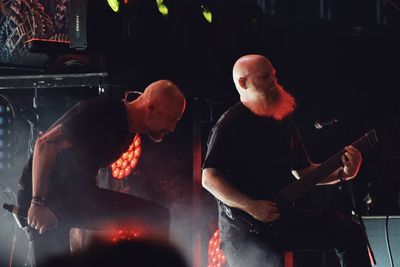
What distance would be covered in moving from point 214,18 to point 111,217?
2337 mm

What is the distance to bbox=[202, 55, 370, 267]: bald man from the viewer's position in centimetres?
494

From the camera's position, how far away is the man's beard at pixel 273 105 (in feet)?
17.1

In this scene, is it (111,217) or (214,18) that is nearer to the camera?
(111,217)

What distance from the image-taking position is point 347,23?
321 inches

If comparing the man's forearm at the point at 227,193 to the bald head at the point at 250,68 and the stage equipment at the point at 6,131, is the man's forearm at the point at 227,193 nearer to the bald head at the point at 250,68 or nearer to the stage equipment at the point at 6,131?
the bald head at the point at 250,68

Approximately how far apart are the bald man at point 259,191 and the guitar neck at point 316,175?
63 millimetres

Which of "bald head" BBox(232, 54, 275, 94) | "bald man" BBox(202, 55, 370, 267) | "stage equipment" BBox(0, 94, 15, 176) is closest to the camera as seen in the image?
"bald man" BBox(202, 55, 370, 267)

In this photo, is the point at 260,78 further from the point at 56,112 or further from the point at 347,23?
the point at 347,23

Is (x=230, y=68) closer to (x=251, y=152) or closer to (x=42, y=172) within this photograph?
(x=251, y=152)

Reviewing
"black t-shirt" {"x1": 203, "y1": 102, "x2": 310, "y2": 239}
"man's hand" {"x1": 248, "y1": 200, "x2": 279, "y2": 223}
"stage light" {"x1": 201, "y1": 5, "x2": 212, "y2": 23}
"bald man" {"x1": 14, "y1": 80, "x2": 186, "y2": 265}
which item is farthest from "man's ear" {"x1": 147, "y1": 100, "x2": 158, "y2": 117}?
"stage light" {"x1": 201, "y1": 5, "x2": 212, "y2": 23}

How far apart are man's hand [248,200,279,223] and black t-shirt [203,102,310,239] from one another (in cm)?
14

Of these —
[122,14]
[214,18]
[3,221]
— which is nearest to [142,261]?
[3,221]

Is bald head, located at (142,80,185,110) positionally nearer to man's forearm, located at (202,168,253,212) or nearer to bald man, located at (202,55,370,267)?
bald man, located at (202,55,370,267)

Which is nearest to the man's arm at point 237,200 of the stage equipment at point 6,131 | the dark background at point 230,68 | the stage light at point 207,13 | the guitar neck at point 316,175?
the guitar neck at point 316,175
